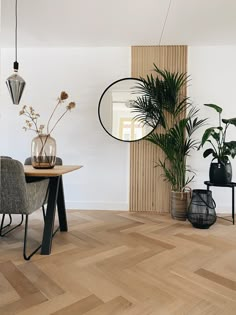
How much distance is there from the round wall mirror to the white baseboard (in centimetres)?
96

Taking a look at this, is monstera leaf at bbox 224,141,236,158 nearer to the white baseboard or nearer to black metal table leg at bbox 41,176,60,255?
the white baseboard

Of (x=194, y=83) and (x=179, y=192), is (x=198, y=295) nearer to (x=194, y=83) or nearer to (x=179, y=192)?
(x=179, y=192)

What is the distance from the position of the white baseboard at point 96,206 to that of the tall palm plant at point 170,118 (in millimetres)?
757

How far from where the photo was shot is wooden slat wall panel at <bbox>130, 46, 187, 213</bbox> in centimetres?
338

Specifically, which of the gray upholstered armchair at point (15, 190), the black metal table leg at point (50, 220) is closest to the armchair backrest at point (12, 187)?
the gray upholstered armchair at point (15, 190)

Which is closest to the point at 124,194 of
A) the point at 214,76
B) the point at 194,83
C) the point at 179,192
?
the point at 179,192

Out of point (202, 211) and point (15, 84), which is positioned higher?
point (15, 84)

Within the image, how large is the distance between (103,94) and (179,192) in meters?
1.71

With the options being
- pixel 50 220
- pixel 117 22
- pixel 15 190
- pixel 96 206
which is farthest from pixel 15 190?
pixel 117 22

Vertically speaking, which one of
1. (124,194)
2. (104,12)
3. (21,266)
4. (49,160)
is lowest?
(21,266)

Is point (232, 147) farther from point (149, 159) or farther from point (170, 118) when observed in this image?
point (149, 159)

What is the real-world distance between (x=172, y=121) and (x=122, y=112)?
71cm

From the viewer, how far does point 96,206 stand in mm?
3523

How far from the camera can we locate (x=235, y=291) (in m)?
1.49
